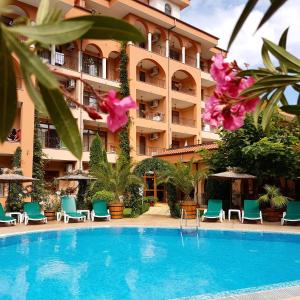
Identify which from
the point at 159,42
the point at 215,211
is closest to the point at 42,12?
the point at 215,211

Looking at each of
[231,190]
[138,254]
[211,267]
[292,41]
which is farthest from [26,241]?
[292,41]

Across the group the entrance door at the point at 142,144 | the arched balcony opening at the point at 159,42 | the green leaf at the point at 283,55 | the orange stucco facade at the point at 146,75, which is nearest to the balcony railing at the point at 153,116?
the orange stucco facade at the point at 146,75

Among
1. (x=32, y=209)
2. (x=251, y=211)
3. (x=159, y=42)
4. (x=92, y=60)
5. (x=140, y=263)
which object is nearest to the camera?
(x=140, y=263)

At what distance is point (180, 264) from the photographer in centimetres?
962

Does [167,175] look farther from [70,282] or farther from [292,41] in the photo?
A: [292,41]

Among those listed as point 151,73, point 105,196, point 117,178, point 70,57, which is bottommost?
point 105,196

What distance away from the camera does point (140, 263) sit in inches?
383

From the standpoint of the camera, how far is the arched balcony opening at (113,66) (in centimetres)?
3118

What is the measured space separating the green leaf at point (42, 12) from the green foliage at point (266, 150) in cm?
1477

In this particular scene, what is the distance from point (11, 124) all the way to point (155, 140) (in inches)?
1218

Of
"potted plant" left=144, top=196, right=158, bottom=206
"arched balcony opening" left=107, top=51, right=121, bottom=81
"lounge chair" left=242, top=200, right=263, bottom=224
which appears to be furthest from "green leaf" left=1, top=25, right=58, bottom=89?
"arched balcony opening" left=107, top=51, right=121, bottom=81

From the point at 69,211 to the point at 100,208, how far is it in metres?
1.32

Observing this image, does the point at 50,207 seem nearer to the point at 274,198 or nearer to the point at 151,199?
the point at 151,199

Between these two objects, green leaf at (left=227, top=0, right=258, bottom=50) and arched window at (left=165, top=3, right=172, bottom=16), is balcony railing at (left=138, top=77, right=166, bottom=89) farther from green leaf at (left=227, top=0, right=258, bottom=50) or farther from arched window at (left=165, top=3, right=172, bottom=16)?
green leaf at (left=227, top=0, right=258, bottom=50)
